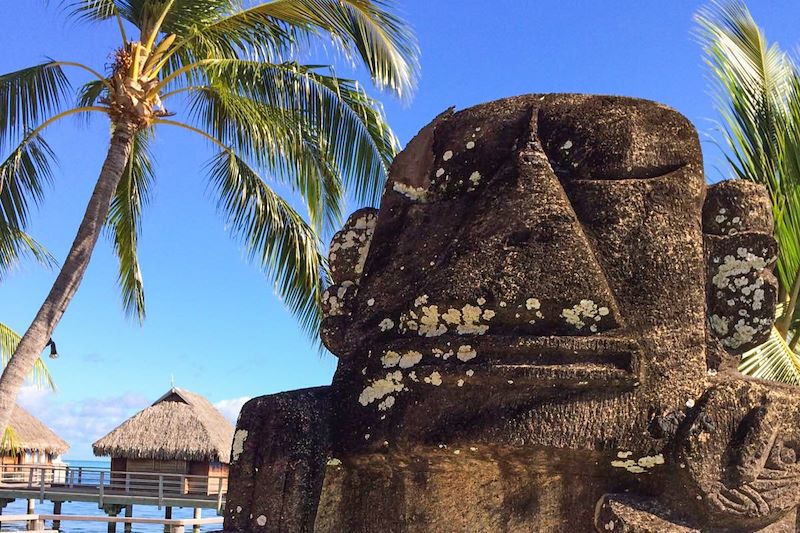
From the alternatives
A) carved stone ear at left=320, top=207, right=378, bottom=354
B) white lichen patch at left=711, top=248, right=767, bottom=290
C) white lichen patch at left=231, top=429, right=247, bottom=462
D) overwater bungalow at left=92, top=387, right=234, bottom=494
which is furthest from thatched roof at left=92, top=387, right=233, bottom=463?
white lichen patch at left=711, top=248, right=767, bottom=290

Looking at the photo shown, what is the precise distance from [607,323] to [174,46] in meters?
7.81

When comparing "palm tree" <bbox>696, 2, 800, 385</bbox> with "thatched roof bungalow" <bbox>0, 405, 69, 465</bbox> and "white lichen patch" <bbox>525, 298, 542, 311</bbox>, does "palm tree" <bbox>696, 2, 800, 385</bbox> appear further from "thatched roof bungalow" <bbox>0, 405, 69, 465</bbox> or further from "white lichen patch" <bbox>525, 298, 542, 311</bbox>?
"thatched roof bungalow" <bbox>0, 405, 69, 465</bbox>

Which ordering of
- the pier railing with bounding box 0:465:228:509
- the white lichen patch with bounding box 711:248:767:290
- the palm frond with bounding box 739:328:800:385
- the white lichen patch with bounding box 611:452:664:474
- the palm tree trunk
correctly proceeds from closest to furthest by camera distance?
the white lichen patch with bounding box 611:452:664:474, the white lichen patch with bounding box 711:248:767:290, the palm frond with bounding box 739:328:800:385, the palm tree trunk, the pier railing with bounding box 0:465:228:509

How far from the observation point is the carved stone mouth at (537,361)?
2.52 meters

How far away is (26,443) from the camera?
2322 centimetres

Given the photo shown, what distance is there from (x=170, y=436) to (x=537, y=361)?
62.9ft

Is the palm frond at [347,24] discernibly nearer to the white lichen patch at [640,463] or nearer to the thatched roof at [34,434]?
the white lichen patch at [640,463]

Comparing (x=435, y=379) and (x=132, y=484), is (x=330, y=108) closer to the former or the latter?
(x=435, y=379)

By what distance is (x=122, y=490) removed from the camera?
2016 centimetres

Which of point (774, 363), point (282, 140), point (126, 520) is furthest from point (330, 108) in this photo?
point (126, 520)

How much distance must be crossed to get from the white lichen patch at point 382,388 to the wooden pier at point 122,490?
53.7 ft

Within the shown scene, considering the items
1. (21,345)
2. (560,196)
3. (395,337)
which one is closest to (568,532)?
(395,337)

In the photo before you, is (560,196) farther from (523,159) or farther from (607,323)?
(607,323)

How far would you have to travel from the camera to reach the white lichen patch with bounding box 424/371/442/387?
2629mm
